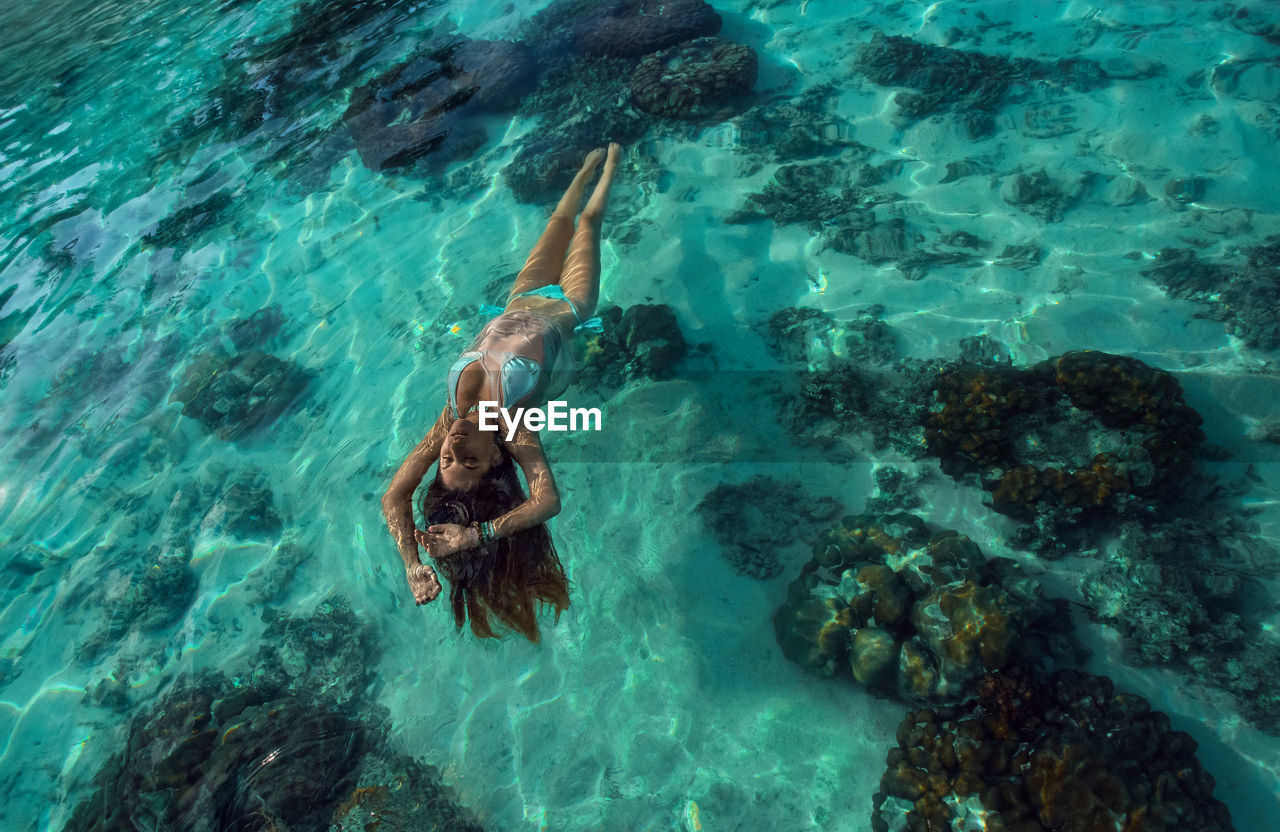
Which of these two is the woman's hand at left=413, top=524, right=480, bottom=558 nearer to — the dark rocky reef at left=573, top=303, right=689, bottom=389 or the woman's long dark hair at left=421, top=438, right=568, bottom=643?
the woman's long dark hair at left=421, top=438, right=568, bottom=643

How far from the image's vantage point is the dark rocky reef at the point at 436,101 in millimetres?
9242

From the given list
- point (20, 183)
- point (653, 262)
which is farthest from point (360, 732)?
point (20, 183)

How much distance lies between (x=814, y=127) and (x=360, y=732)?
27.9ft

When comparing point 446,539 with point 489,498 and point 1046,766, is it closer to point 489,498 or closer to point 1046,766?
point 489,498

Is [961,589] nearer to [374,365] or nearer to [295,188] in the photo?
[374,365]

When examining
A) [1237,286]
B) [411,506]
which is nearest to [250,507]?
[411,506]

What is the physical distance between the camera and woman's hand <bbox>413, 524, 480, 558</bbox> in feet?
11.5

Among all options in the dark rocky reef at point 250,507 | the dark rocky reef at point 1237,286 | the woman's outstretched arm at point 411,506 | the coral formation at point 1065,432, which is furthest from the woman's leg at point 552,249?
the dark rocky reef at point 1237,286

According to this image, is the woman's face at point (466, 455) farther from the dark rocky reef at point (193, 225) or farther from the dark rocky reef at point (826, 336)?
the dark rocky reef at point (193, 225)

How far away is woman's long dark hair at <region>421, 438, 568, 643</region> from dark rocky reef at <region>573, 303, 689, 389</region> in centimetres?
231

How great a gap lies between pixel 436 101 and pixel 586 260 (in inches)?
240

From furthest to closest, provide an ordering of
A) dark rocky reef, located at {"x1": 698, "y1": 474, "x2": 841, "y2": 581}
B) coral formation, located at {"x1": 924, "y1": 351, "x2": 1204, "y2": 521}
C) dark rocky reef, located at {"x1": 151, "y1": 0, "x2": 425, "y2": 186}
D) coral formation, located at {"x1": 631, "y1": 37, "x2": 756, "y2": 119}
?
dark rocky reef, located at {"x1": 151, "y1": 0, "x2": 425, "y2": 186} → coral formation, located at {"x1": 631, "y1": 37, "x2": 756, "y2": 119} → dark rocky reef, located at {"x1": 698, "y1": 474, "x2": 841, "y2": 581} → coral formation, located at {"x1": 924, "y1": 351, "x2": 1204, "y2": 521}

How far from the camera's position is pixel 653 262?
7.01m

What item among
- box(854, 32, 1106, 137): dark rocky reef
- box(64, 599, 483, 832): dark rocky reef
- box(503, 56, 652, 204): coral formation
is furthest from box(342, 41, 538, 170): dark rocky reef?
box(64, 599, 483, 832): dark rocky reef
